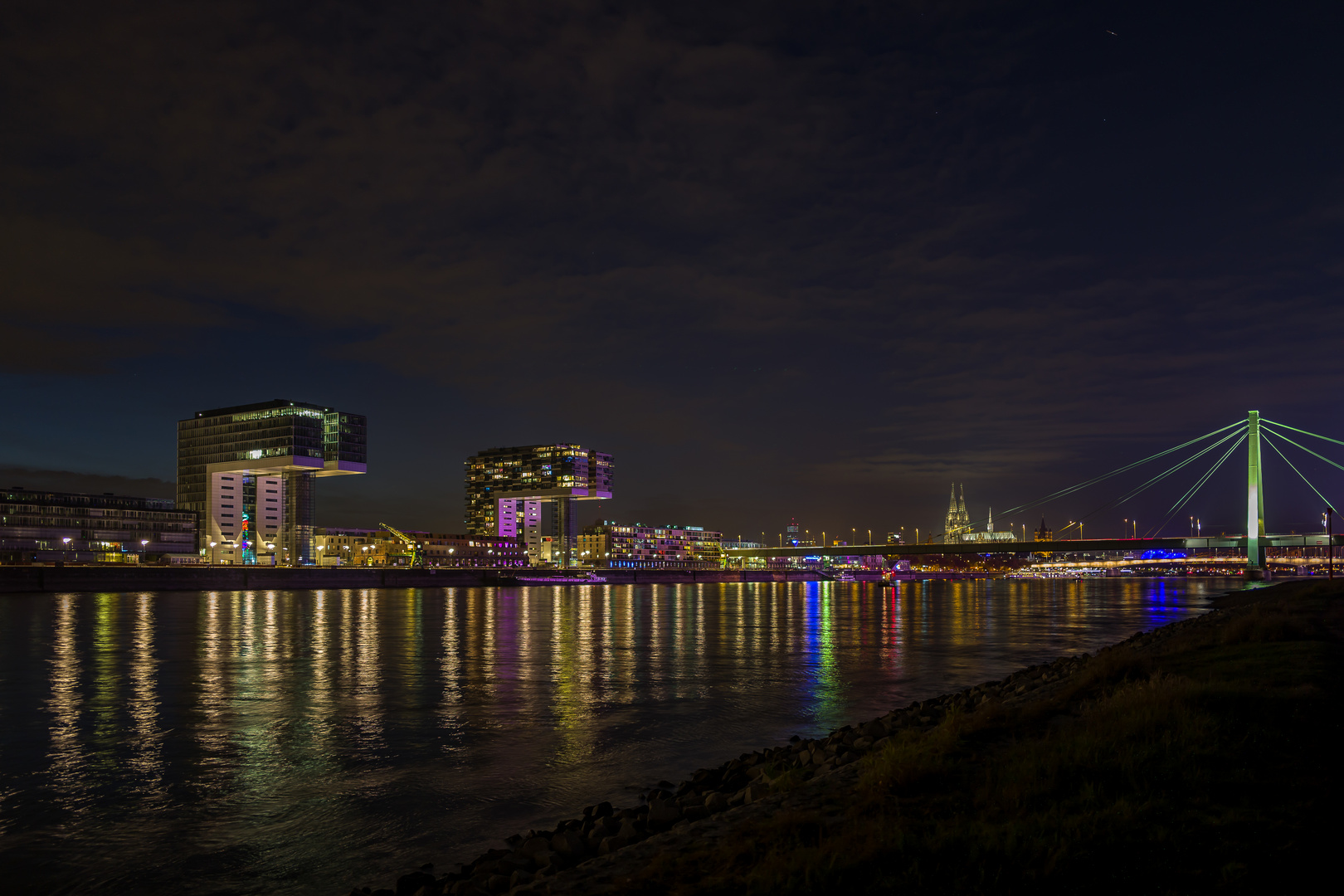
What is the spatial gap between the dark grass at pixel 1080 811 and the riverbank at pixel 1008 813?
0.02m

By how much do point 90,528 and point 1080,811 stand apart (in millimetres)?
195453

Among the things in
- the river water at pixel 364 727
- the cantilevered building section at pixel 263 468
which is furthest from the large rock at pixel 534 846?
the cantilevered building section at pixel 263 468

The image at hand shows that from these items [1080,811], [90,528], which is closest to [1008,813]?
[1080,811]

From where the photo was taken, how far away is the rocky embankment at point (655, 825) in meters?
8.40

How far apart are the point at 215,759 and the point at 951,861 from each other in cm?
1465

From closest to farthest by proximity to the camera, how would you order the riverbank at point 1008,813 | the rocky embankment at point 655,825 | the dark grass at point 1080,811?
the dark grass at point 1080,811
the riverbank at point 1008,813
the rocky embankment at point 655,825

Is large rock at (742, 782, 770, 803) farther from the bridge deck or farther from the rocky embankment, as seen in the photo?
the bridge deck

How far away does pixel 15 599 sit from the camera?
84.4m

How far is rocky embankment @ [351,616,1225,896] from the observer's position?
27.6 feet

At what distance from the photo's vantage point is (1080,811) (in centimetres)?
805

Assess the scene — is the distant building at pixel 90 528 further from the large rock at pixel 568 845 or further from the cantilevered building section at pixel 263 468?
the large rock at pixel 568 845

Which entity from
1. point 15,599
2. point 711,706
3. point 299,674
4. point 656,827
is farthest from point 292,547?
point 656,827

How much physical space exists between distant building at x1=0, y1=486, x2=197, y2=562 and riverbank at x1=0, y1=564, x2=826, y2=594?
45331 mm

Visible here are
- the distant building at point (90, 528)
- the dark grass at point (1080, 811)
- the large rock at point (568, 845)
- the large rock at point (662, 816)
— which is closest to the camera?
the dark grass at point (1080, 811)
